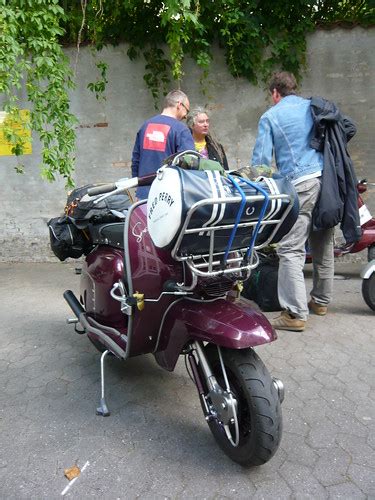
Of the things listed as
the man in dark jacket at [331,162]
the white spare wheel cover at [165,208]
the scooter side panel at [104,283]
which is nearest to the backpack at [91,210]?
the scooter side panel at [104,283]

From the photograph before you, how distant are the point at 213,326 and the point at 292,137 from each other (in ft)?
6.96

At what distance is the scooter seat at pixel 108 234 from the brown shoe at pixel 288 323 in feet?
5.46

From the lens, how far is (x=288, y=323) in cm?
387

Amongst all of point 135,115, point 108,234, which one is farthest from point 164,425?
point 135,115

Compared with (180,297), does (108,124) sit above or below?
above

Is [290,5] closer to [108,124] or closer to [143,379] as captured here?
[108,124]

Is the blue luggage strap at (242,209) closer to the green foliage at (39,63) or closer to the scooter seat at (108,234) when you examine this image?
the scooter seat at (108,234)

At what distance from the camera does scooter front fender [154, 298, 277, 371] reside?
6.75ft

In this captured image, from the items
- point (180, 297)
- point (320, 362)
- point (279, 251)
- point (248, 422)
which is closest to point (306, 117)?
point (279, 251)

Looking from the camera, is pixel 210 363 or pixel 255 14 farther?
pixel 255 14

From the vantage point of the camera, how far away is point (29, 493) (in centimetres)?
211

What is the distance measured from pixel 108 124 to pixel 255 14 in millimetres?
2215

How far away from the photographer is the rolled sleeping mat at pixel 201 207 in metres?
1.83

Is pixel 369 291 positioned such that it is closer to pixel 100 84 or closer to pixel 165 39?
pixel 165 39
